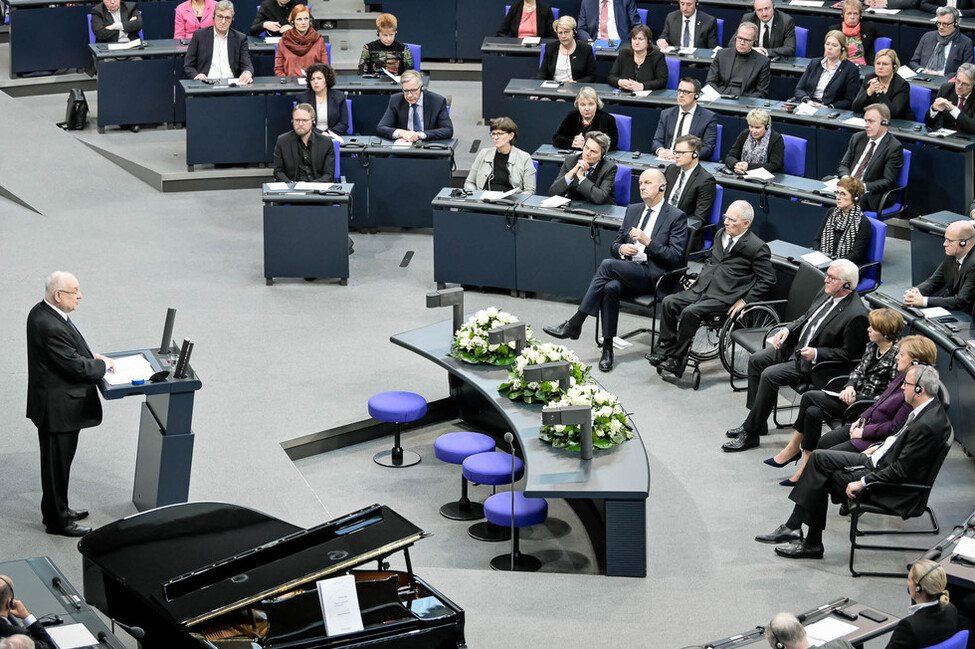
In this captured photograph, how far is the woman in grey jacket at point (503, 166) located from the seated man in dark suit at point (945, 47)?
4624mm

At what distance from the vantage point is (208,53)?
1420 centimetres

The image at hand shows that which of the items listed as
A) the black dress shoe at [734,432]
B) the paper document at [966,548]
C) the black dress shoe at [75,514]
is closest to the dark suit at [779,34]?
the black dress shoe at [734,432]

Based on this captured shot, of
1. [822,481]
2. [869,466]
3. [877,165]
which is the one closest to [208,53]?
[877,165]

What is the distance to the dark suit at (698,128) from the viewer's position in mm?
12680

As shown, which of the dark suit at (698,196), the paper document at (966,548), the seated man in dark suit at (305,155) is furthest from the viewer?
the seated man in dark suit at (305,155)

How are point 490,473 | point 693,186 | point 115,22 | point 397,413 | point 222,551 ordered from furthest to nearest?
1. point 115,22
2. point 693,186
3. point 397,413
4. point 490,473
5. point 222,551

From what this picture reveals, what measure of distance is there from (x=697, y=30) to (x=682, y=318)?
603 centimetres

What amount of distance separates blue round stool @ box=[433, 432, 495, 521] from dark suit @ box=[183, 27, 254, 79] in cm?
681

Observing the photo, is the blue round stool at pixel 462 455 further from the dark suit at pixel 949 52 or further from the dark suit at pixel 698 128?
the dark suit at pixel 949 52

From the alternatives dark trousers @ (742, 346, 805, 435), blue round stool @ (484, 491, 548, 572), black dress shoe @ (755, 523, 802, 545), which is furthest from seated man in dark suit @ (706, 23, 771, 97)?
blue round stool @ (484, 491, 548, 572)

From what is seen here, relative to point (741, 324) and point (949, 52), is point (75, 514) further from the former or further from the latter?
point (949, 52)

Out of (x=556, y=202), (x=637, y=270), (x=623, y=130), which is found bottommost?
(x=637, y=270)

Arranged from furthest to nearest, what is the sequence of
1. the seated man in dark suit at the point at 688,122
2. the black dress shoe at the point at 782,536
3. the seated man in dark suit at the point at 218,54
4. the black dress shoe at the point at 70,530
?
the seated man in dark suit at the point at 218,54 < the seated man in dark suit at the point at 688,122 < the black dress shoe at the point at 782,536 < the black dress shoe at the point at 70,530

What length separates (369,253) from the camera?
1289 cm
